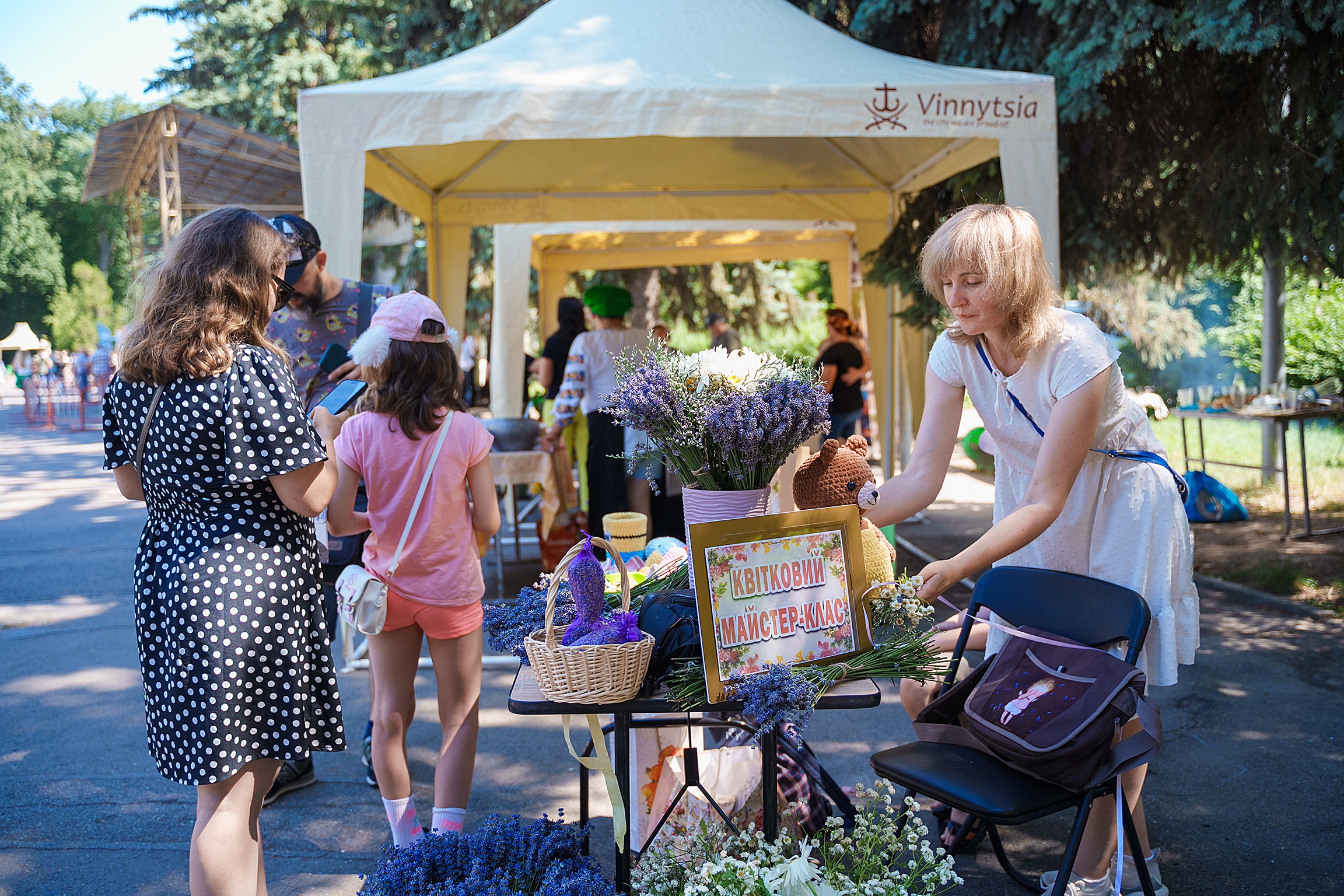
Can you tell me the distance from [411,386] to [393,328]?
169mm

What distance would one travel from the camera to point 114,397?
2.02 meters

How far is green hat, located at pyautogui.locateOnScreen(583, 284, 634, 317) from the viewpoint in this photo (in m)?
5.82

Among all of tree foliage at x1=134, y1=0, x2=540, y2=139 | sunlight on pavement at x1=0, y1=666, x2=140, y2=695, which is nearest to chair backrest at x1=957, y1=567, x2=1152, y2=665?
sunlight on pavement at x1=0, y1=666, x2=140, y2=695

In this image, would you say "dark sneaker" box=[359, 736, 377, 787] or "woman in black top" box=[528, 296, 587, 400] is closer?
"dark sneaker" box=[359, 736, 377, 787]

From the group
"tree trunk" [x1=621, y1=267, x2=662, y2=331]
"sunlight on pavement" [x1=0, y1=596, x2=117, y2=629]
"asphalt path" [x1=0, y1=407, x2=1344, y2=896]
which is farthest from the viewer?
"tree trunk" [x1=621, y1=267, x2=662, y2=331]

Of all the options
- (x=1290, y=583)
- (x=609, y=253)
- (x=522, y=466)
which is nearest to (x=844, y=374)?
(x=522, y=466)

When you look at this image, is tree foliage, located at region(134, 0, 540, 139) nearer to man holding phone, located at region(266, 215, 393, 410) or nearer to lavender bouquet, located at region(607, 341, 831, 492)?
man holding phone, located at region(266, 215, 393, 410)

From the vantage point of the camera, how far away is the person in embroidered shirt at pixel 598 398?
579 centimetres

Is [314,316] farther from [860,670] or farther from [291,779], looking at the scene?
[860,670]

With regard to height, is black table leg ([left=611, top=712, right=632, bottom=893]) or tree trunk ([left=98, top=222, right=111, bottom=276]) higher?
tree trunk ([left=98, top=222, right=111, bottom=276])

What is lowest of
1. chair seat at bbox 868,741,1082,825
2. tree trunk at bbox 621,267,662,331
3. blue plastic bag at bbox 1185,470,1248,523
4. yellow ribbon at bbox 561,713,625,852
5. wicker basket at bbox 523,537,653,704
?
chair seat at bbox 868,741,1082,825

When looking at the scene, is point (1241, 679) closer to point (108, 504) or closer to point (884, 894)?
point (884, 894)

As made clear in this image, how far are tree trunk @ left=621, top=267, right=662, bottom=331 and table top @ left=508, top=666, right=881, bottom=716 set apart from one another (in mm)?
13455

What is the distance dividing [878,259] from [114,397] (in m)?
5.46
